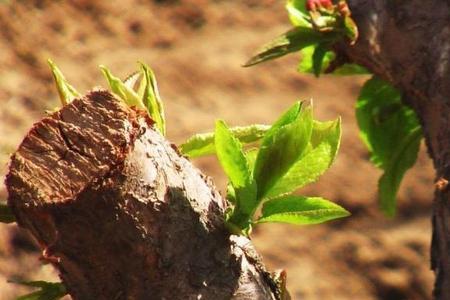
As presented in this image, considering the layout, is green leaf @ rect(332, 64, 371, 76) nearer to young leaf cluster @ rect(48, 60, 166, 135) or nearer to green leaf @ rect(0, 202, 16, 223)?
young leaf cluster @ rect(48, 60, 166, 135)

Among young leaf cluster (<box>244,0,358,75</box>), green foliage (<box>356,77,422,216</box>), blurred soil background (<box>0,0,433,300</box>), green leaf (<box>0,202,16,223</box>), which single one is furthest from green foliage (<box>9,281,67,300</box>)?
blurred soil background (<box>0,0,433,300</box>)

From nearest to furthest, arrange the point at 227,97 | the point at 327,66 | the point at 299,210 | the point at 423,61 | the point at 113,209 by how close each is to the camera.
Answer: the point at 113,209, the point at 299,210, the point at 423,61, the point at 327,66, the point at 227,97

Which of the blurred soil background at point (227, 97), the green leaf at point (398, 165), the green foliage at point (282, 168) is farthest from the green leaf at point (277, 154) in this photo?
the blurred soil background at point (227, 97)

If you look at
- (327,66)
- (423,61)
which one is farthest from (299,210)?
(327,66)

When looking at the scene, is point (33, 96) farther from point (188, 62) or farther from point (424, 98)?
point (424, 98)

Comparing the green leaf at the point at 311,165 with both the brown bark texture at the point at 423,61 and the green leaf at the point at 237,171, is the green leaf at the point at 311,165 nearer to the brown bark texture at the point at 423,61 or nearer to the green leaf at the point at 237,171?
the green leaf at the point at 237,171

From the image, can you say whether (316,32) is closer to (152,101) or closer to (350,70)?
(350,70)
